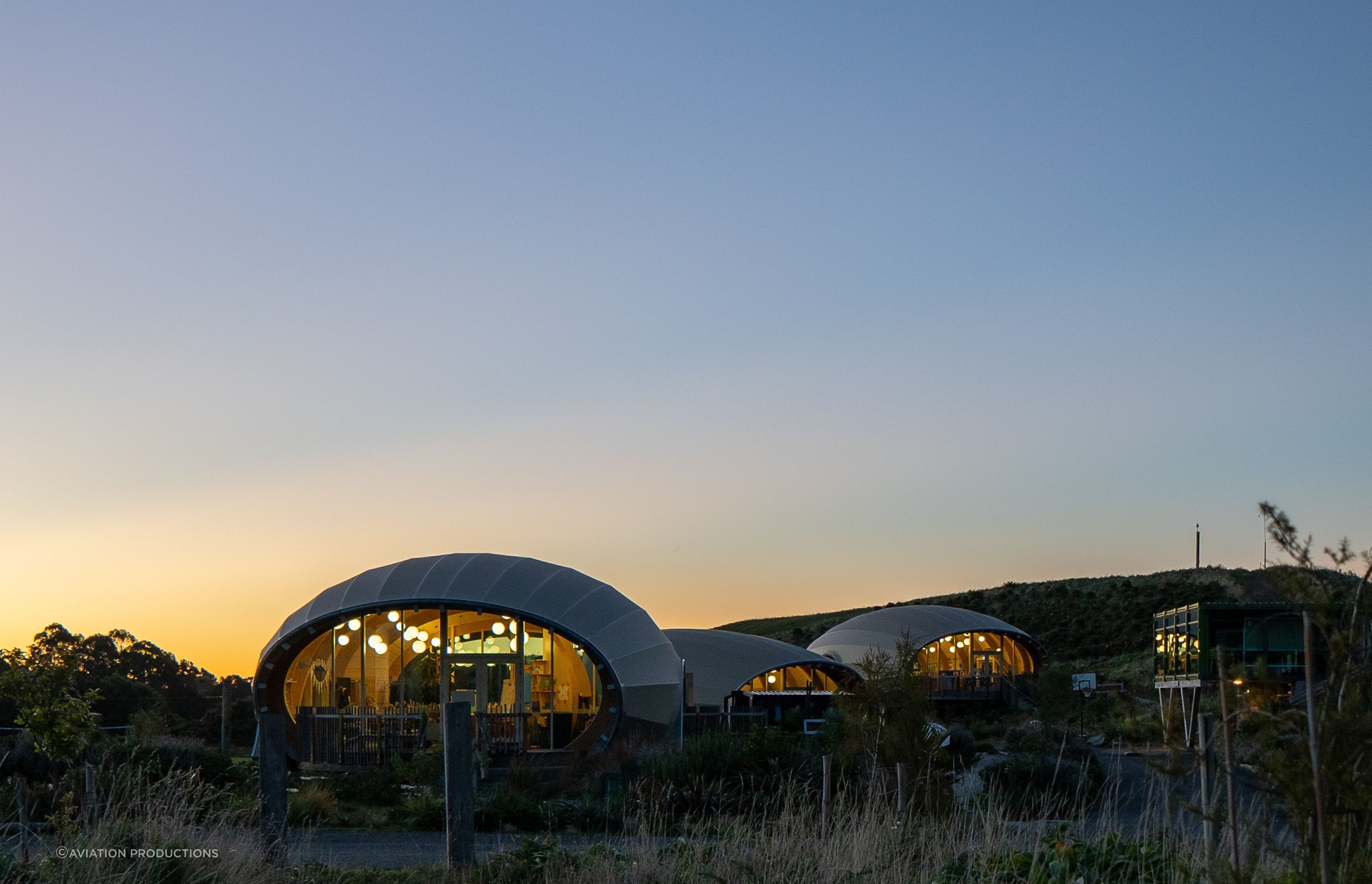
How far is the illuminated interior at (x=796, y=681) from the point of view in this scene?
4391cm

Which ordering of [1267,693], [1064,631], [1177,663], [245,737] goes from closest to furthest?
[1267,693] < [1177,663] < [245,737] < [1064,631]

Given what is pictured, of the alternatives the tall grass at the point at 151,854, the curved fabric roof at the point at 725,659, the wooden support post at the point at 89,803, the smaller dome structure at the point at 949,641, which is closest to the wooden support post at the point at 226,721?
the curved fabric roof at the point at 725,659

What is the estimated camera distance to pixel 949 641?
53562 mm

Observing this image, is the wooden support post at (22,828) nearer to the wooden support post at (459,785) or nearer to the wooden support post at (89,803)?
the wooden support post at (89,803)

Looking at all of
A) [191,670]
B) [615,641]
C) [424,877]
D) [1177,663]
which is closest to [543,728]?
[615,641]

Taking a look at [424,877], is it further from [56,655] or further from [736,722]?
[736,722]

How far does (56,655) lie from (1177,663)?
29.6m

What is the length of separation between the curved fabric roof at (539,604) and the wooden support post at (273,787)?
1447 cm

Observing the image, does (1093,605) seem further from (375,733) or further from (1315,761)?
(1315,761)

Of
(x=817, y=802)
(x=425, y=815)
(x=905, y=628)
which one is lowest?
(x=905, y=628)

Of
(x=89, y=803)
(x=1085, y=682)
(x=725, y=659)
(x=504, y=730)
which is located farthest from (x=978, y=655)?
(x=89, y=803)

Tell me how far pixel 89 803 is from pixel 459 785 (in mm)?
2962

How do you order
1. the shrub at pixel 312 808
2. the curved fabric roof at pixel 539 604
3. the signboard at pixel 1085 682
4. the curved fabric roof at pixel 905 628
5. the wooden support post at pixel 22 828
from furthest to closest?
the curved fabric roof at pixel 905 628 → the signboard at pixel 1085 682 → the curved fabric roof at pixel 539 604 → the shrub at pixel 312 808 → the wooden support post at pixel 22 828

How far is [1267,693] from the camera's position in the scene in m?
5.65
